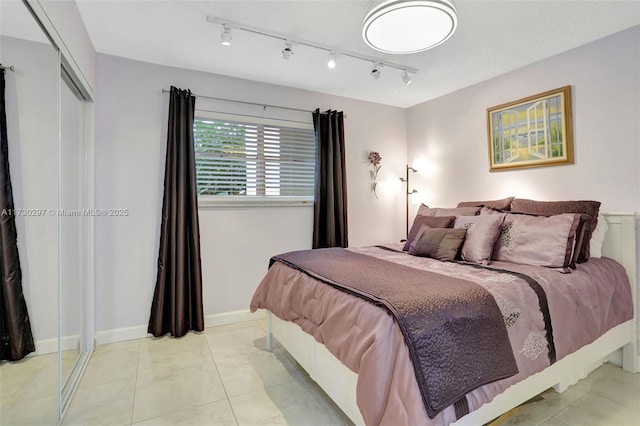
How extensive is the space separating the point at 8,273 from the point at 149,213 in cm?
164

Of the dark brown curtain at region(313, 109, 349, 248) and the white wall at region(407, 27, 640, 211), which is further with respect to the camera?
the dark brown curtain at region(313, 109, 349, 248)

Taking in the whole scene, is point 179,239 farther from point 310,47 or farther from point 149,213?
point 310,47

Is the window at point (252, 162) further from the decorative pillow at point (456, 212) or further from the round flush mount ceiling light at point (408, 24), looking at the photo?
the round flush mount ceiling light at point (408, 24)

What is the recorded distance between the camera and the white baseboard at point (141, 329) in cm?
276

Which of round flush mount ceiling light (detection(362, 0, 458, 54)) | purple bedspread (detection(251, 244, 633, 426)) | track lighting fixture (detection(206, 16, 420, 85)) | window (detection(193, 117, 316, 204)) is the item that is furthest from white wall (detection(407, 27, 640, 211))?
window (detection(193, 117, 316, 204))

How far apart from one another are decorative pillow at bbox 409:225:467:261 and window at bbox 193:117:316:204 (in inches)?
58.0

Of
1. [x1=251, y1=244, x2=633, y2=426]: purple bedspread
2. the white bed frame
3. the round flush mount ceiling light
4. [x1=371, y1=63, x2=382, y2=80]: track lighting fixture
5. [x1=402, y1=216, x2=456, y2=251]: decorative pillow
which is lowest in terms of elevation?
the white bed frame

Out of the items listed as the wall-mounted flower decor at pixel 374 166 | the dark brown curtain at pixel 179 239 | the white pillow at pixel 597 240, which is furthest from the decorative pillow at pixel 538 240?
the dark brown curtain at pixel 179 239

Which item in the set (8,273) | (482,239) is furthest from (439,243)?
(8,273)

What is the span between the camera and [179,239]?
9.48ft

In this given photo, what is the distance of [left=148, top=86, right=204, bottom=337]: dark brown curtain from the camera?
286cm

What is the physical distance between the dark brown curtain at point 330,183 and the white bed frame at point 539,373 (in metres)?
1.27

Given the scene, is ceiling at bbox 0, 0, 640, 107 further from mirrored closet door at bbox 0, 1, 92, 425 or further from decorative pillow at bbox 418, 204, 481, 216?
decorative pillow at bbox 418, 204, 481, 216

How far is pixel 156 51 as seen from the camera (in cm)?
269
